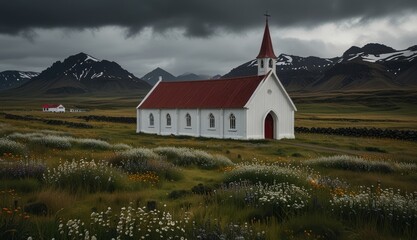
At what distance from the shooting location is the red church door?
46656 mm

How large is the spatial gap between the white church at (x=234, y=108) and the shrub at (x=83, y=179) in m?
31.4

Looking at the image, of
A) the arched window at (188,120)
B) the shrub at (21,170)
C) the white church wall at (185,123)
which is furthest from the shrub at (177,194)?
the arched window at (188,120)

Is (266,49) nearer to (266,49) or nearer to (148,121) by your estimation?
(266,49)

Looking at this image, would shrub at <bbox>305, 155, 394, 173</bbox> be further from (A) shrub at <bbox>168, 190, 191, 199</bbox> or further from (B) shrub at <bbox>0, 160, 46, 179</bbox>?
(B) shrub at <bbox>0, 160, 46, 179</bbox>

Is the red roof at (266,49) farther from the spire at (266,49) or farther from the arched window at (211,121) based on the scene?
the arched window at (211,121)

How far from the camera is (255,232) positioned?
26.0 ft

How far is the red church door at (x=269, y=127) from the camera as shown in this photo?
1837 inches

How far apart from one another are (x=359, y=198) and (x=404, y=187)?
21.6ft

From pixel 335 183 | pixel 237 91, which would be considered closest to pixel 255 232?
pixel 335 183

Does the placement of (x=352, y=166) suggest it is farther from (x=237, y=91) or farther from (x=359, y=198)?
(x=237, y=91)

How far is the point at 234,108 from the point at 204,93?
7240mm

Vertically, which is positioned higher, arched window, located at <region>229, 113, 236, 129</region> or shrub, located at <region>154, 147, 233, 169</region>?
arched window, located at <region>229, 113, 236, 129</region>

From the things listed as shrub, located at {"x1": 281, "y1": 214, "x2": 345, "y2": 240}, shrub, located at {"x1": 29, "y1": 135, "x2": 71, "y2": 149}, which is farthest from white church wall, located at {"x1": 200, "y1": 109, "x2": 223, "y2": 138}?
shrub, located at {"x1": 281, "y1": 214, "x2": 345, "y2": 240}

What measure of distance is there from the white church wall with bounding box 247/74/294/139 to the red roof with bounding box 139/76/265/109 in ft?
3.42
